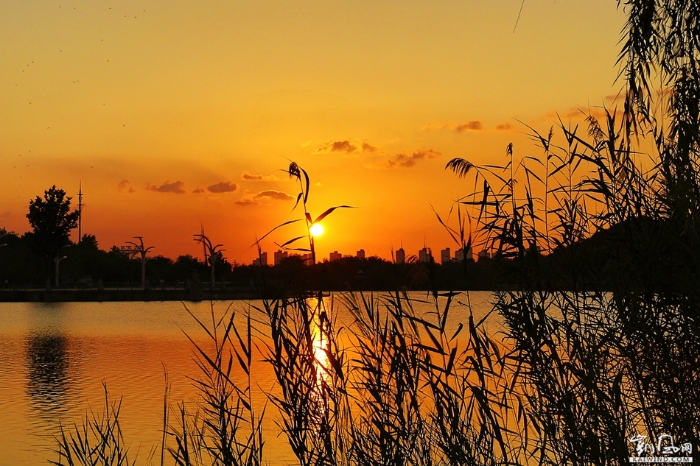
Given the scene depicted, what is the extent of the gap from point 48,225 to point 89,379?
63.9 metres

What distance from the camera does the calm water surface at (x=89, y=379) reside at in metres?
15.6

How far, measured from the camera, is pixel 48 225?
279 ft

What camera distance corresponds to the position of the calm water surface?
15.6 metres

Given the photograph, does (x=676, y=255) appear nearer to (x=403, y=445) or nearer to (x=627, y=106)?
(x=627, y=106)

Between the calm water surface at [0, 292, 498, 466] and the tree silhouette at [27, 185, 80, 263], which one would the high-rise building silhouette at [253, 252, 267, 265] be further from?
the tree silhouette at [27, 185, 80, 263]

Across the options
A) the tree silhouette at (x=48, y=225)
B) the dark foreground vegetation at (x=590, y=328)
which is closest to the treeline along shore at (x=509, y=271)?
the dark foreground vegetation at (x=590, y=328)

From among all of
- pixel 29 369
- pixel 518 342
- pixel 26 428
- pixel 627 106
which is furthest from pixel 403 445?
pixel 29 369

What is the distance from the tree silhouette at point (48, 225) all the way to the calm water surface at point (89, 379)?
34096 millimetres

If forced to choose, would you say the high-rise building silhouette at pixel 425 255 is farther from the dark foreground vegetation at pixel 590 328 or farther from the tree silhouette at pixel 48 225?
the tree silhouette at pixel 48 225

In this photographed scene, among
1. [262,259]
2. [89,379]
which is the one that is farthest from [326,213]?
[89,379]

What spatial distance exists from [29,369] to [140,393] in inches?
322

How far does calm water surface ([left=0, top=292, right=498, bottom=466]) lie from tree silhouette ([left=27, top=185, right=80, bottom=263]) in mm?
34096

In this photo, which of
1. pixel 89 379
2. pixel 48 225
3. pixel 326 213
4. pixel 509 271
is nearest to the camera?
pixel 326 213

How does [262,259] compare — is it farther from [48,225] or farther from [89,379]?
[48,225]
